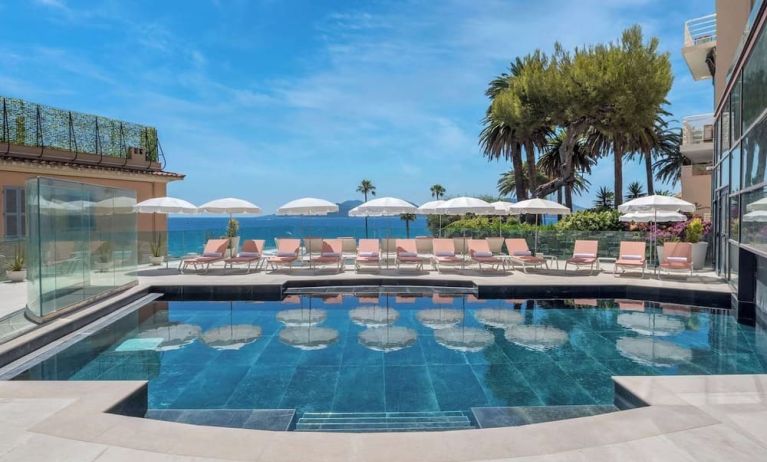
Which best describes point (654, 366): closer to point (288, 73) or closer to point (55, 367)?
point (55, 367)

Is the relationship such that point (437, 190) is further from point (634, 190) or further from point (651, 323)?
point (651, 323)

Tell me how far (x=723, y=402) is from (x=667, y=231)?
13242 mm

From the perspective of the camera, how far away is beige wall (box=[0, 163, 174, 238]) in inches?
527

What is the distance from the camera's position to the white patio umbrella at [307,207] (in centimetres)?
1437

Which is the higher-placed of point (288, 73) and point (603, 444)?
point (288, 73)

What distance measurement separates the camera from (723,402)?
13.3 ft

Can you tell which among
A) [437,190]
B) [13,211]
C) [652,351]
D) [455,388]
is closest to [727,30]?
[652,351]

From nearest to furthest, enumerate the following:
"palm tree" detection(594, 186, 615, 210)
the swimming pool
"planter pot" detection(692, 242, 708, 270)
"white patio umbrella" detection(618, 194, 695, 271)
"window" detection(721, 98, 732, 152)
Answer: the swimming pool → "window" detection(721, 98, 732, 152) → "white patio umbrella" detection(618, 194, 695, 271) → "planter pot" detection(692, 242, 708, 270) → "palm tree" detection(594, 186, 615, 210)

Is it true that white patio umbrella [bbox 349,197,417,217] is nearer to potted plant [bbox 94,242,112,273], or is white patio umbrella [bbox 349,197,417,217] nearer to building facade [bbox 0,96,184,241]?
potted plant [bbox 94,242,112,273]

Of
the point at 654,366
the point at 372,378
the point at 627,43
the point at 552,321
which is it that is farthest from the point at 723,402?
the point at 627,43

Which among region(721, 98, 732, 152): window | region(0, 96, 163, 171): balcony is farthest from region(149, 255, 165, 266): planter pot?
region(721, 98, 732, 152): window

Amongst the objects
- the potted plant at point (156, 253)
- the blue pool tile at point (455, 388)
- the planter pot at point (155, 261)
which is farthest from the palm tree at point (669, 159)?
the blue pool tile at point (455, 388)

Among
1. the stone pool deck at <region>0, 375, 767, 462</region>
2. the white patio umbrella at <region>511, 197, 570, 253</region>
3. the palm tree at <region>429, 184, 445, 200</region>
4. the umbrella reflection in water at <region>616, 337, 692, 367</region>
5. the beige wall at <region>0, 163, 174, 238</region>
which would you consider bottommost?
the umbrella reflection in water at <region>616, 337, 692, 367</region>

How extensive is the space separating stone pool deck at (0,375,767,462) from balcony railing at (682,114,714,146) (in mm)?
23545
